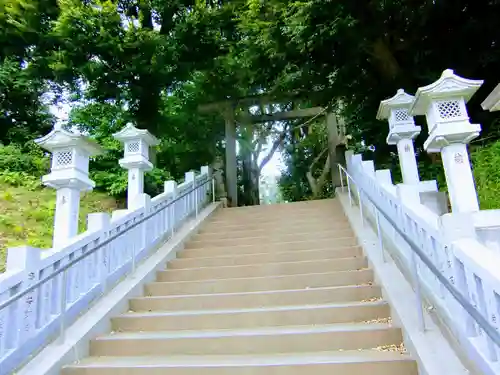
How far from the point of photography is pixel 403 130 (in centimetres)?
577

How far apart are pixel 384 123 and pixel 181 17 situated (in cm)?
573

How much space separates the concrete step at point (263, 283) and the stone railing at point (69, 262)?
0.64 meters

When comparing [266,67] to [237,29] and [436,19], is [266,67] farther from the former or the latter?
[436,19]

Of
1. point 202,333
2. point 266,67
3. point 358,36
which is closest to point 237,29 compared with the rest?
point 266,67

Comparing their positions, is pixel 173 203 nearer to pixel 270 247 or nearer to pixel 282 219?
pixel 270 247

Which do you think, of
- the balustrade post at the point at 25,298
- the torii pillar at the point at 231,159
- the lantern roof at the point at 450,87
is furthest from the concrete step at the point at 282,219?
the balustrade post at the point at 25,298

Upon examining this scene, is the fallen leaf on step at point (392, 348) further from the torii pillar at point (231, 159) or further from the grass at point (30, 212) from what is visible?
the torii pillar at point (231, 159)

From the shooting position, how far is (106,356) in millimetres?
3328

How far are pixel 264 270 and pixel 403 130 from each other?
3.05 m

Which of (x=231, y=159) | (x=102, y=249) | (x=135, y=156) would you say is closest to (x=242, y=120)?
(x=231, y=159)

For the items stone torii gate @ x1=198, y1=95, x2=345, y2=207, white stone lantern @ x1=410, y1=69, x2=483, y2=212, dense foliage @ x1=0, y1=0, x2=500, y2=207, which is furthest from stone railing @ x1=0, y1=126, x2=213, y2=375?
stone torii gate @ x1=198, y1=95, x2=345, y2=207

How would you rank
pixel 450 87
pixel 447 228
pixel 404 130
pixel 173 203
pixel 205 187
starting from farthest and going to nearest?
1. pixel 205 187
2. pixel 173 203
3. pixel 404 130
4. pixel 450 87
5. pixel 447 228

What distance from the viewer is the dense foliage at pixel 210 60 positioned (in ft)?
25.4

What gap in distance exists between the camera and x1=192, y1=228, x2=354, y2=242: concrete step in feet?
19.1
